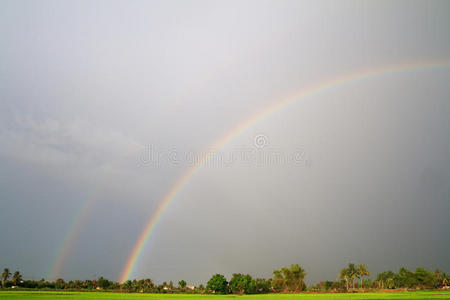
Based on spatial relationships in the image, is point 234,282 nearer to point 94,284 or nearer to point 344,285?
point 344,285

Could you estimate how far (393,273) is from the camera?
125 metres

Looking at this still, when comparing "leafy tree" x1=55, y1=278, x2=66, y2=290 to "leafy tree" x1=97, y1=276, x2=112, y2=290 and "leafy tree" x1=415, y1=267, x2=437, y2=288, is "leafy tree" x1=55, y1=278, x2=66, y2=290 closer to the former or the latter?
"leafy tree" x1=97, y1=276, x2=112, y2=290

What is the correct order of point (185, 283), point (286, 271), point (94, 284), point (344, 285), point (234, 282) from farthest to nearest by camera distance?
point (185, 283) → point (94, 284) → point (344, 285) → point (286, 271) → point (234, 282)

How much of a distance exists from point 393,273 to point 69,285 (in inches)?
4917

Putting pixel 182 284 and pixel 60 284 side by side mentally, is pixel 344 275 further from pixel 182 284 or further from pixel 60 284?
pixel 60 284

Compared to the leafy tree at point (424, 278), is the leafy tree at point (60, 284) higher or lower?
lower

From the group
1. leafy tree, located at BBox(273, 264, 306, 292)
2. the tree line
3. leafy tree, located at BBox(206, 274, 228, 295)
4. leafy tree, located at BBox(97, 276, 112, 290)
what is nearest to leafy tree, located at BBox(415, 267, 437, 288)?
the tree line

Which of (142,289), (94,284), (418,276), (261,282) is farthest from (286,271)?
(94,284)

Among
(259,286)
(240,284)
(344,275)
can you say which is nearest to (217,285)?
(240,284)

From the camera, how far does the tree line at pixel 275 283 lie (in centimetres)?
9956

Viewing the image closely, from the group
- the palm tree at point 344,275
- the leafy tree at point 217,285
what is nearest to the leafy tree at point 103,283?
the leafy tree at point 217,285

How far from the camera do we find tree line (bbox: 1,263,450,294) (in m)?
99.6

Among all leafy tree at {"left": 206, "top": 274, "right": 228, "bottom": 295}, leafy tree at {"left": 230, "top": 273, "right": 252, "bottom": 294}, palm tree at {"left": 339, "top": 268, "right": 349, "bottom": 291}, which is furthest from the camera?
palm tree at {"left": 339, "top": 268, "right": 349, "bottom": 291}

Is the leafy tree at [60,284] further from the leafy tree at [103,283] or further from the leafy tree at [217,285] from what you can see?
the leafy tree at [217,285]
